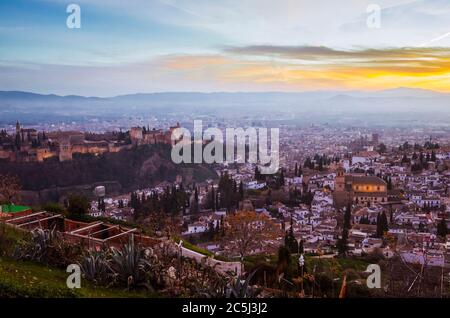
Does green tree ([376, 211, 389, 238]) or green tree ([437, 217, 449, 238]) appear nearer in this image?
green tree ([437, 217, 449, 238])

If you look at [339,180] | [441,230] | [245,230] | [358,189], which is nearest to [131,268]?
[245,230]

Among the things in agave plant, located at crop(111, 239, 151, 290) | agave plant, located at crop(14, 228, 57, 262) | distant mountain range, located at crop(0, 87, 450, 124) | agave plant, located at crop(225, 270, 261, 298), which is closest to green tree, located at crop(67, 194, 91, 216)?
agave plant, located at crop(14, 228, 57, 262)

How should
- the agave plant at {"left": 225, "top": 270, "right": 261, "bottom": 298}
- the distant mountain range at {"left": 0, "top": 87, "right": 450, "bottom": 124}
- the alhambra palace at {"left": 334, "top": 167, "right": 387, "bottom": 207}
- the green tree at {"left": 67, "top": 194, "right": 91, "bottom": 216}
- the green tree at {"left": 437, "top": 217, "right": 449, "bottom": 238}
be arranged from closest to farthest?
1. the agave plant at {"left": 225, "top": 270, "right": 261, "bottom": 298}
2. the green tree at {"left": 67, "top": 194, "right": 91, "bottom": 216}
3. the distant mountain range at {"left": 0, "top": 87, "right": 450, "bottom": 124}
4. the green tree at {"left": 437, "top": 217, "right": 449, "bottom": 238}
5. the alhambra palace at {"left": 334, "top": 167, "right": 387, "bottom": 207}

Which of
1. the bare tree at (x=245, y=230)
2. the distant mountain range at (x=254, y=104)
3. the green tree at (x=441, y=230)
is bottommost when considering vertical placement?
the green tree at (x=441, y=230)

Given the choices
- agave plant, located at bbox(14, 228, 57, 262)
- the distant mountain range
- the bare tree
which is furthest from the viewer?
the distant mountain range

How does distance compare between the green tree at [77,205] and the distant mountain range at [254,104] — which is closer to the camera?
the green tree at [77,205]

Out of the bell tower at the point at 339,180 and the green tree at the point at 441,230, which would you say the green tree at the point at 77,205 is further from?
the bell tower at the point at 339,180

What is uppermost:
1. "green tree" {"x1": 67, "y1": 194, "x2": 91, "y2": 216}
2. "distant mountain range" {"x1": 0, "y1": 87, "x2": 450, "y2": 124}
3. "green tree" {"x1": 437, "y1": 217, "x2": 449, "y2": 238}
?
"distant mountain range" {"x1": 0, "y1": 87, "x2": 450, "y2": 124}

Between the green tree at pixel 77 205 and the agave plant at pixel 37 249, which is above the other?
the agave plant at pixel 37 249

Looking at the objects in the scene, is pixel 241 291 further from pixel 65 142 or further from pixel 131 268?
pixel 65 142

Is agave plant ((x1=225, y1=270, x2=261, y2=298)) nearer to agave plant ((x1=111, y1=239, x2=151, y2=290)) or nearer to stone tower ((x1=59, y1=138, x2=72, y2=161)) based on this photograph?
agave plant ((x1=111, y1=239, x2=151, y2=290))

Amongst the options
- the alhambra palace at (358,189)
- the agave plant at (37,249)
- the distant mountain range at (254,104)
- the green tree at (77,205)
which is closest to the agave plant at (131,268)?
the agave plant at (37,249)

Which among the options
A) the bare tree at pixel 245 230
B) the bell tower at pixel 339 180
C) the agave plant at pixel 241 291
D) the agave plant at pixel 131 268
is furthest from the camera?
the bell tower at pixel 339 180

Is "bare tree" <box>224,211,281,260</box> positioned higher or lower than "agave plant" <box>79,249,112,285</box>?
lower
